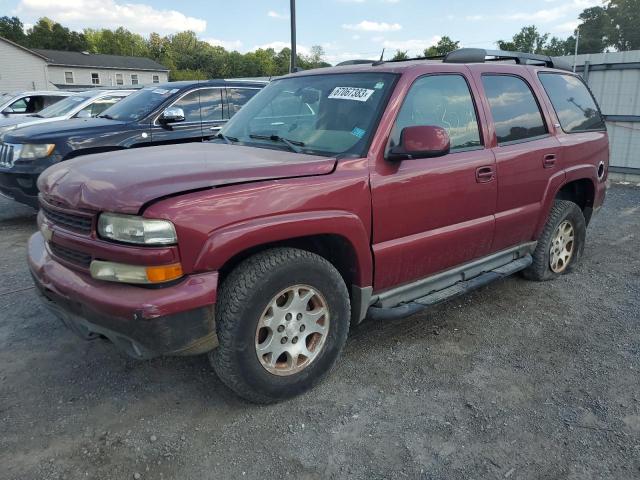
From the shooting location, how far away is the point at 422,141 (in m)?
2.91

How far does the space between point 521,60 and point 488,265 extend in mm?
1855

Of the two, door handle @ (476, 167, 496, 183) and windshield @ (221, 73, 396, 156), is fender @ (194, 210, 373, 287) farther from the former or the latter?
door handle @ (476, 167, 496, 183)

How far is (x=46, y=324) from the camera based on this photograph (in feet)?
12.7

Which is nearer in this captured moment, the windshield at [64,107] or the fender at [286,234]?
the fender at [286,234]

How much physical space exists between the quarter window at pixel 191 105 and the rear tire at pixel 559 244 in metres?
4.91

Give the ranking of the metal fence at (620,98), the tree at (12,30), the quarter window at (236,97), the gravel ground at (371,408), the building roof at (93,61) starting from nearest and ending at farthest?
the gravel ground at (371,408)
the quarter window at (236,97)
the metal fence at (620,98)
the building roof at (93,61)
the tree at (12,30)

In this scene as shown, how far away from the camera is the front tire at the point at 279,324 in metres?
2.57

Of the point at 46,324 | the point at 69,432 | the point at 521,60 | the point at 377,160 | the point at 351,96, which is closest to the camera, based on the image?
the point at 69,432

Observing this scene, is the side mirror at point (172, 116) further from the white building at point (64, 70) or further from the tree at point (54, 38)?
the tree at point (54, 38)

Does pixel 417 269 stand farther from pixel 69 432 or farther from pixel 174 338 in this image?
pixel 69 432

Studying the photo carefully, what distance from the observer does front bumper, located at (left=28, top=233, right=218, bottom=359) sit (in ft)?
7.62

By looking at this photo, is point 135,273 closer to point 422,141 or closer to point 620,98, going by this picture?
point 422,141

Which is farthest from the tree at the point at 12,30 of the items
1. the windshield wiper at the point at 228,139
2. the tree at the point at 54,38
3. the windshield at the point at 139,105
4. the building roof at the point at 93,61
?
the windshield wiper at the point at 228,139

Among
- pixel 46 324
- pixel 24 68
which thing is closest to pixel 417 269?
pixel 46 324
